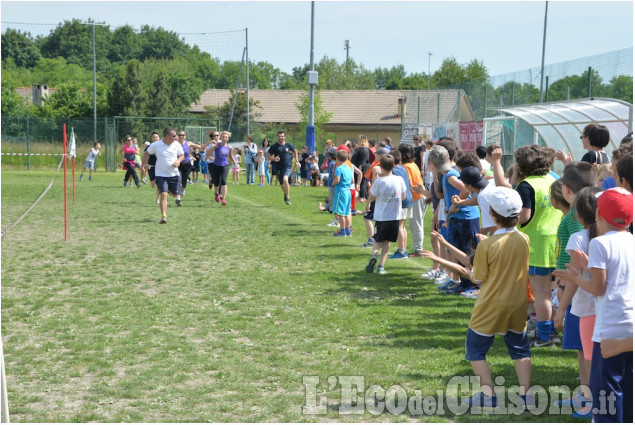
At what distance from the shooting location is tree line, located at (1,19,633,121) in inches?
989

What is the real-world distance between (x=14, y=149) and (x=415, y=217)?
115 ft

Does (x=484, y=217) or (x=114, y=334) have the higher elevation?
(x=484, y=217)

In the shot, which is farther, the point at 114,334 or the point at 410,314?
the point at 410,314

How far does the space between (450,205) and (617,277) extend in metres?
4.92

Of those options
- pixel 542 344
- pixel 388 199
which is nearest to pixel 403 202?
pixel 388 199

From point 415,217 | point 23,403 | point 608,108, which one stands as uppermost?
point 608,108

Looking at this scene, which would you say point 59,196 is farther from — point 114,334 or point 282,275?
point 114,334

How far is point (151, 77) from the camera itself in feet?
203

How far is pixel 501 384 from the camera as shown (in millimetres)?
5445

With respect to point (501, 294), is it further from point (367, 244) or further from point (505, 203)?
point (367, 244)

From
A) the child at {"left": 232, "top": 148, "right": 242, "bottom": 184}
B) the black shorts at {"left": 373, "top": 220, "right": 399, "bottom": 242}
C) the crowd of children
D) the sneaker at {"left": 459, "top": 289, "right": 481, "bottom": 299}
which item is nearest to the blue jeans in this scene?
the child at {"left": 232, "top": 148, "right": 242, "bottom": 184}

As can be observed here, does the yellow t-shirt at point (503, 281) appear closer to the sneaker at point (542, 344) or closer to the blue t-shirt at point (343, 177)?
the sneaker at point (542, 344)

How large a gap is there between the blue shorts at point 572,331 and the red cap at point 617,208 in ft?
3.83

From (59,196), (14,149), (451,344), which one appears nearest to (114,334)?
(451,344)
